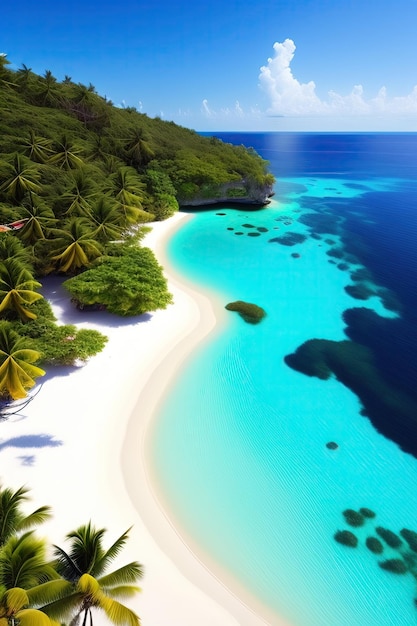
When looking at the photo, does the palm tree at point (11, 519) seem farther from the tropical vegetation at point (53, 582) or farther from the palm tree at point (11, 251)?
the palm tree at point (11, 251)

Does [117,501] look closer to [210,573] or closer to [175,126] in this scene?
[210,573]

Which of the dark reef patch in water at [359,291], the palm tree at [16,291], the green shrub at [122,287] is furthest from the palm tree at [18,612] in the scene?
the dark reef patch in water at [359,291]

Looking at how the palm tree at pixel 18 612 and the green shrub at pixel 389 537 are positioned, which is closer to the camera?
the palm tree at pixel 18 612

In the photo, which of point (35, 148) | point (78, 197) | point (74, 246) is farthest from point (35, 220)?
point (35, 148)

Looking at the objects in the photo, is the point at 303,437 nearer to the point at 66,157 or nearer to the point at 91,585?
the point at 91,585

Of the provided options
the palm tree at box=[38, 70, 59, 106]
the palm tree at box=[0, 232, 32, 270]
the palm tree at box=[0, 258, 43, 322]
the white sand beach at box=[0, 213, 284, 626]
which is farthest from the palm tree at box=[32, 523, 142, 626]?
the palm tree at box=[38, 70, 59, 106]
